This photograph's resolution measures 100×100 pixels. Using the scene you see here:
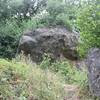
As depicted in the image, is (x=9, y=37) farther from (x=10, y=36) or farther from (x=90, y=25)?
(x=90, y=25)

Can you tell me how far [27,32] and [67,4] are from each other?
2353 mm

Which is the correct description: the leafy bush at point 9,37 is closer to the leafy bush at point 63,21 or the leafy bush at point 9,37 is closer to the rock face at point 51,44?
the rock face at point 51,44

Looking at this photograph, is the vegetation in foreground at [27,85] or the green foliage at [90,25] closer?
the vegetation in foreground at [27,85]

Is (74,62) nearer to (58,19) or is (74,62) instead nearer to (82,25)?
(58,19)

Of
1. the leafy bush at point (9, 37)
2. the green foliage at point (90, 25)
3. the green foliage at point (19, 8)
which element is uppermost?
the green foliage at point (90, 25)

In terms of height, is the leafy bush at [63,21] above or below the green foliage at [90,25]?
below

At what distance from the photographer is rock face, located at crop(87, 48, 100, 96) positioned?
19.8ft

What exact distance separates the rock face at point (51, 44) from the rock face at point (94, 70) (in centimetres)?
469

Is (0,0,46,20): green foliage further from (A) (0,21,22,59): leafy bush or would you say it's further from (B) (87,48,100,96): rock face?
(B) (87,48,100,96): rock face

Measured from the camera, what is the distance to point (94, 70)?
6.16m

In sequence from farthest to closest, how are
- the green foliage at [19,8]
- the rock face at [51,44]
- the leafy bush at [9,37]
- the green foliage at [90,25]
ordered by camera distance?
the green foliage at [19,8], the leafy bush at [9,37], the rock face at [51,44], the green foliage at [90,25]

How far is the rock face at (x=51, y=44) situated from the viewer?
11.2m

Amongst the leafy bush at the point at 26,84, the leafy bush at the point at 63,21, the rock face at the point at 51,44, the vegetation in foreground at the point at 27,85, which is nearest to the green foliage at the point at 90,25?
the vegetation in foreground at the point at 27,85

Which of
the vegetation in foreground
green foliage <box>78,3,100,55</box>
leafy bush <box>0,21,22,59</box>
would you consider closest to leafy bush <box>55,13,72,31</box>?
leafy bush <box>0,21,22,59</box>
